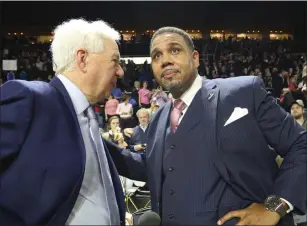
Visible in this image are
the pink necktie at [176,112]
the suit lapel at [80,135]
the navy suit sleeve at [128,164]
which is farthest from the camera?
the navy suit sleeve at [128,164]

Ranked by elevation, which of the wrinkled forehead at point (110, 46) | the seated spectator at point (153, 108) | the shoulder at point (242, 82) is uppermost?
the wrinkled forehead at point (110, 46)

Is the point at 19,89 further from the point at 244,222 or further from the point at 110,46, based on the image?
the point at 244,222

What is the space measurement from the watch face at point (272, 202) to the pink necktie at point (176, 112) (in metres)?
0.42

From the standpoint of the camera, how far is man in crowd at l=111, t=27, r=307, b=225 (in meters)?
1.29

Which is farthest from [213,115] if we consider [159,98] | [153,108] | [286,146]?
[159,98]

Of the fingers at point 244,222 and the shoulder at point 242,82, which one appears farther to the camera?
the shoulder at point 242,82

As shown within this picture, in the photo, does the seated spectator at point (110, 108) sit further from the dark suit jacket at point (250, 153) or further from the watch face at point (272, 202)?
the watch face at point (272, 202)

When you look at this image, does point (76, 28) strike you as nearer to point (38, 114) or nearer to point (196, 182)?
point (38, 114)

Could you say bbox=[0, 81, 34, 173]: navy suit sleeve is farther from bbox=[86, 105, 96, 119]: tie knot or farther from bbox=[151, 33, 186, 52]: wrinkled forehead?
bbox=[151, 33, 186, 52]: wrinkled forehead

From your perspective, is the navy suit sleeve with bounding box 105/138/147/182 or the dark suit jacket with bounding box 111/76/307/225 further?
the navy suit sleeve with bounding box 105/138/147/182

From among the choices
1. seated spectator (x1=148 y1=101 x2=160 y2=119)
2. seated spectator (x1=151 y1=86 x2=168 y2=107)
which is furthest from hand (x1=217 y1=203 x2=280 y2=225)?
seated spectator (x1=151 y1=86 x2=168 y2=107)

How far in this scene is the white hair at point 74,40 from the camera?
4.17 feet

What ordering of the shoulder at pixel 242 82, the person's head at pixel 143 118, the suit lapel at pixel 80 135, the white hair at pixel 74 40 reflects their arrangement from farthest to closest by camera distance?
the person's head at pixel 143 118 → the shoulder at pixel 242 82 → the white hair at pixel 74 40 → the suit lapel at pixel 80 135

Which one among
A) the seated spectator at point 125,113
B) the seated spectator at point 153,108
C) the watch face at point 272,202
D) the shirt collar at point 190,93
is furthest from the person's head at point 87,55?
the seated spectator at point 125,113
